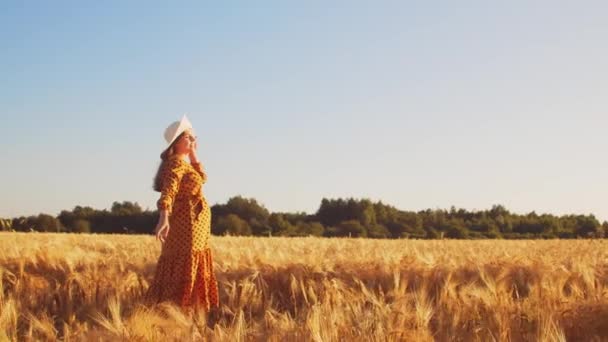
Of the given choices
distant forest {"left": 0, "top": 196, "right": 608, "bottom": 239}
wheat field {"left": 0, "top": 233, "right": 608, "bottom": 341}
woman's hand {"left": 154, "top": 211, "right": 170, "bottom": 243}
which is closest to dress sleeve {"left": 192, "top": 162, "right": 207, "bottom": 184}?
woman's hand {"left": 154, "top": 211, "right": 170, "bottom": 243}

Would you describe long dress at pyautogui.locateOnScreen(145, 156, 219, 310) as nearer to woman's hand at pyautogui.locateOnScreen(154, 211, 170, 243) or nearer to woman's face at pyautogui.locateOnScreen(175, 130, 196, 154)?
woman's face at pyautogui.locateOnScreen(175, 130, 196, 154)

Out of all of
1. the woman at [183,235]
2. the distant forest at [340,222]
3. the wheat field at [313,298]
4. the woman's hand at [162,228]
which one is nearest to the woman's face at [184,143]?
the woman at [183,235]

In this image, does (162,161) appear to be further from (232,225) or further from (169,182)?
(232,225)

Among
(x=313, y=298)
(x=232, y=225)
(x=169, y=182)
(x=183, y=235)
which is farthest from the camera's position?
(x=232, y=225)

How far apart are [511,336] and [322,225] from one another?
40388 millimetres

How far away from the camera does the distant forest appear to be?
4075cm

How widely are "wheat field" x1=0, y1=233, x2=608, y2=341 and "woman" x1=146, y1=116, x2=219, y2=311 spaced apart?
320 millimetres

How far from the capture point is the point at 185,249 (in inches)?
244

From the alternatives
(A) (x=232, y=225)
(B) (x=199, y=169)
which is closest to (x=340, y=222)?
(A) (x=232, y=225)

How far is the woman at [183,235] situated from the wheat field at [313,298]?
1.05 ft

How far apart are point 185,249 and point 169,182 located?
70cm

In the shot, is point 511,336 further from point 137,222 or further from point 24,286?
point 137,222

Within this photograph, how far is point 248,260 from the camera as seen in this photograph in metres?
7.92

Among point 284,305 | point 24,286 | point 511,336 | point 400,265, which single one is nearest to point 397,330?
point 511,336
